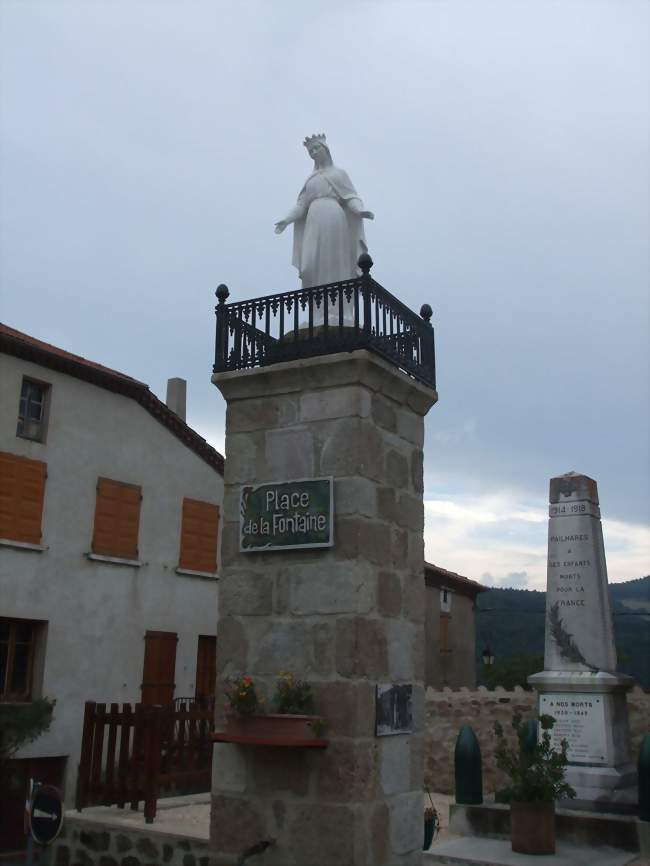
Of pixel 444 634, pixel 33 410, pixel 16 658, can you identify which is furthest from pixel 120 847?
pixel 444 634

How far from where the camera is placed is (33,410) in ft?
44.3

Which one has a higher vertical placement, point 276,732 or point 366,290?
point 366,290

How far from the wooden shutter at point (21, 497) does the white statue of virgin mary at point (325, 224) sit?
7374 millimetres

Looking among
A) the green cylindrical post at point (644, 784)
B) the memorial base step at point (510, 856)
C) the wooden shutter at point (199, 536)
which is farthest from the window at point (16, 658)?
the green cylindrical post at point (644, 784)

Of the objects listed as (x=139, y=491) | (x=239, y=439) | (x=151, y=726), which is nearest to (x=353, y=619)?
(x=239, y=439)

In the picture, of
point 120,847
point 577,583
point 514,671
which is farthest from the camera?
point 514,671

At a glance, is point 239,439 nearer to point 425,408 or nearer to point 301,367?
point 301,367

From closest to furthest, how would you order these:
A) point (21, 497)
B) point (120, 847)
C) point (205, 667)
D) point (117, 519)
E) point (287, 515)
Result: 1. point (287, 515)
2. point (120, 847)
3. point (21, 497)
4. point (117, 519)
5. point (205, 667)

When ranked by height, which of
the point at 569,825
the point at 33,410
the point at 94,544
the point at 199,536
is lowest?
the point at 569,825

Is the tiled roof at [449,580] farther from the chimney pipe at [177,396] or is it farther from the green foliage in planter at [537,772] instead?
the green foliage in planter at [537,772]

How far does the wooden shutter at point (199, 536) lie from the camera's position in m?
15.6

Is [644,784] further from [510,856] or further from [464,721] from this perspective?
[464,721]

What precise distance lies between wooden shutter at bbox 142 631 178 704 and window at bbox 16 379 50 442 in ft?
13.1

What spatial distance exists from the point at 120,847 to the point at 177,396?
1036 centimetres
